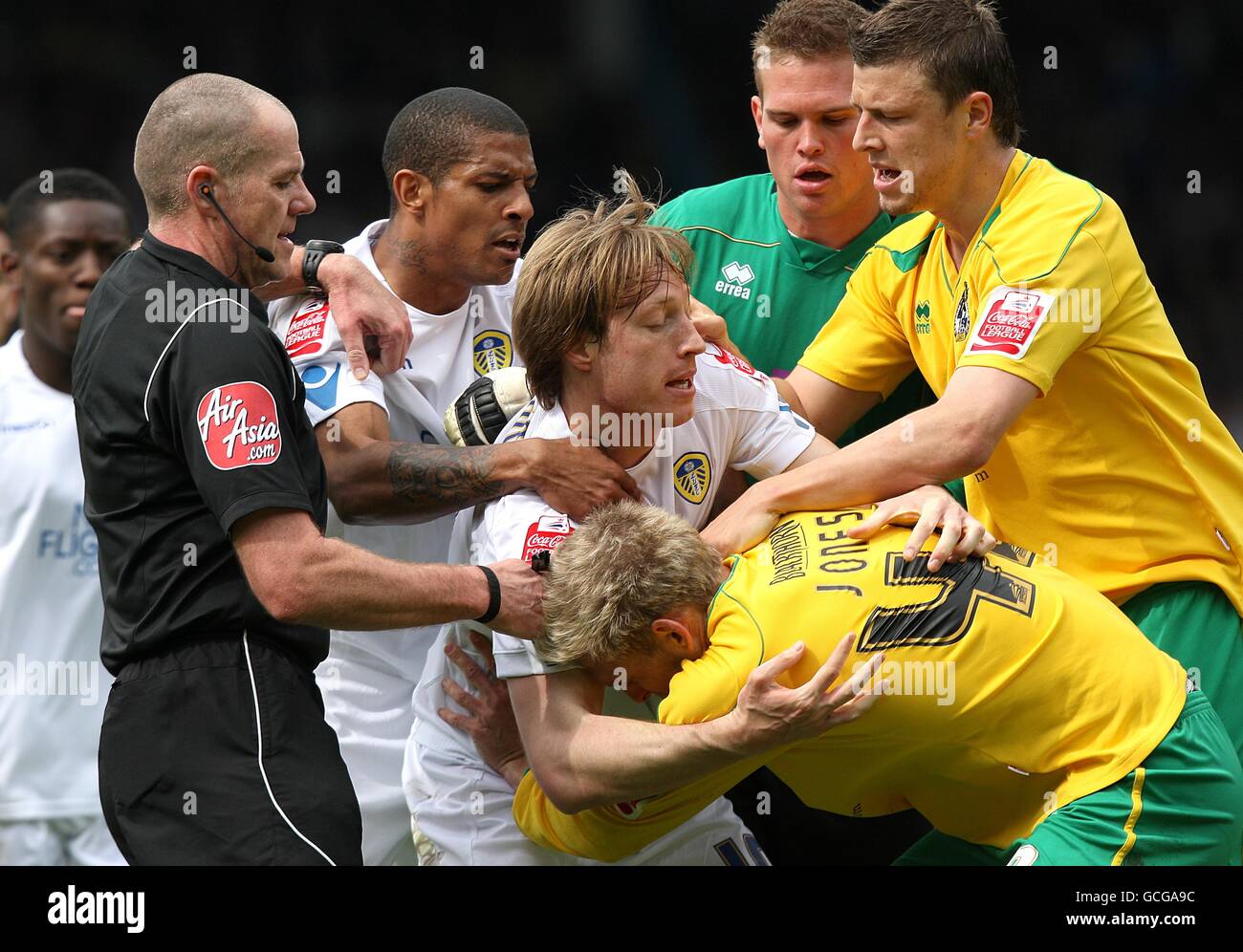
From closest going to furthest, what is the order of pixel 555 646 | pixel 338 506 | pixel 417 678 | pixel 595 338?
pixel 555 646 → pixel 595 338 → pixel 338 506 → pixel 417 678

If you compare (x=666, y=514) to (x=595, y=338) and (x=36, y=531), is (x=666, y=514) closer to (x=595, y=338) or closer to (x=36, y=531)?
(x=595, y=338)

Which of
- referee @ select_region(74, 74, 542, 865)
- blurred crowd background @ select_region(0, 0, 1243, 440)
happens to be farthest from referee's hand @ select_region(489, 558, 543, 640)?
blurred crowd background @ select_region(0, 0, 1243, 440)

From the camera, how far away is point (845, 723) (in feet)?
9.64

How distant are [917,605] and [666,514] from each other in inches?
22.9

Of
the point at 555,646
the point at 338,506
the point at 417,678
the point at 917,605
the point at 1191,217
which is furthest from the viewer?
the point at 1191,217

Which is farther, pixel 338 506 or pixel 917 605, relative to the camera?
pixel 338 506

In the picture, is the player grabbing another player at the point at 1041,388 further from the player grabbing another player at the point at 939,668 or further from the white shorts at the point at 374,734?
the white shorts at the point at 374,734

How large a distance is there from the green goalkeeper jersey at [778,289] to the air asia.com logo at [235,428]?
6.17ft

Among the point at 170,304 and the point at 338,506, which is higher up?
the point at 170,304

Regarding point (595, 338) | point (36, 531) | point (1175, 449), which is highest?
point (595, 338)

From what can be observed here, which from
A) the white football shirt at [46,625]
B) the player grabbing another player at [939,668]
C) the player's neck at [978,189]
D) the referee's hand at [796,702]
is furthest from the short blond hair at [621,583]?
the white football shirt at [46,625]

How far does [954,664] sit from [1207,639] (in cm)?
93

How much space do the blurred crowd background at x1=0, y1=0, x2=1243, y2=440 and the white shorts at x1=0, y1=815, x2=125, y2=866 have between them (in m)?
3.65

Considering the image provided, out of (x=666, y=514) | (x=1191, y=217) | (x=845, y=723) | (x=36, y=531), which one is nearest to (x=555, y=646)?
(x=666, y=514)
